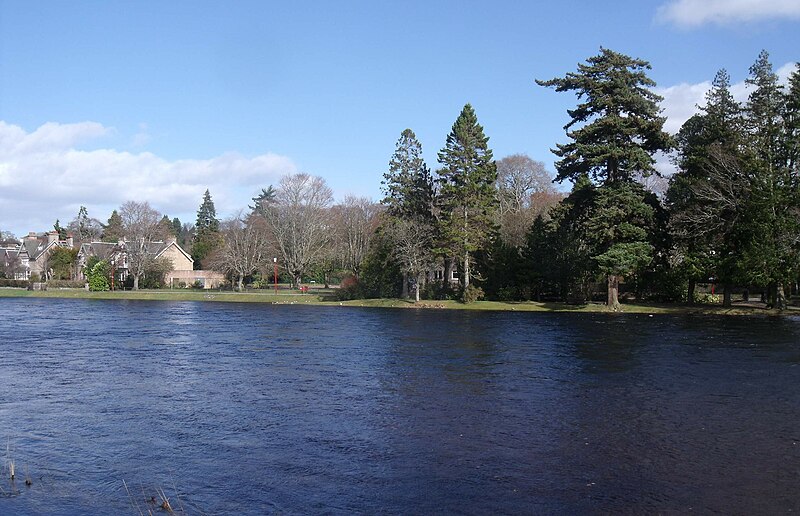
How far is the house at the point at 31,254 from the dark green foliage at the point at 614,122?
91340 millimetres

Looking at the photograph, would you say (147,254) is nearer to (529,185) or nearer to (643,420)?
(529,185)

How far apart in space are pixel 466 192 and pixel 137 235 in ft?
168

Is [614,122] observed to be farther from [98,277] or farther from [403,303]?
[98,277]

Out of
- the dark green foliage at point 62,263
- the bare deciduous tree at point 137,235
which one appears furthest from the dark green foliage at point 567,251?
the dark green foliage at point 62,263

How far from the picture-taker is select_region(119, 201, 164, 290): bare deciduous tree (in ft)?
300

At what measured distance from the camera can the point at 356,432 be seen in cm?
1638

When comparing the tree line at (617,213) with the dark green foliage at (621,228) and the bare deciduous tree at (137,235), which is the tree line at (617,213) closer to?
the dark green foliage at (621,228)

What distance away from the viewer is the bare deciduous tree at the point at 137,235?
9144 centimetres

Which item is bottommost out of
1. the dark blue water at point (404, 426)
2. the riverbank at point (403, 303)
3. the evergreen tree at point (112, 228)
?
the dark blue water at point (404, 426)

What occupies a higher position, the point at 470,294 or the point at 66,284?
the point at 66,284

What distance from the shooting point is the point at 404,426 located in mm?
16969

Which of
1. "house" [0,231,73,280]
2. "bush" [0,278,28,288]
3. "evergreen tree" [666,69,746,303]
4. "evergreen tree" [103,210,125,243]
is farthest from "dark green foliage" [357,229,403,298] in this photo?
"evergreen tree" [103,210,125,243]

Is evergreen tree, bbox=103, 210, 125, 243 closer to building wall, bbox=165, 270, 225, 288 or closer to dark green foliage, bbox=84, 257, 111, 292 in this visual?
building wall, bbox=165, 270, 225, 288

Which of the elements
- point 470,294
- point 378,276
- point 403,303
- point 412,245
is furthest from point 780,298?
point 378,276
